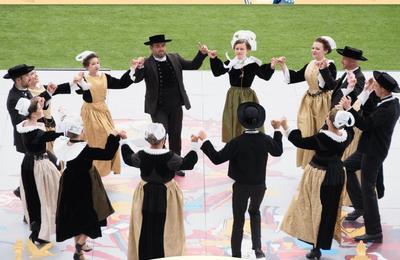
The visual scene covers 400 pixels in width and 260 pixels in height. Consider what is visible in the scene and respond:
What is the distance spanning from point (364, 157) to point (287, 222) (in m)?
0.96

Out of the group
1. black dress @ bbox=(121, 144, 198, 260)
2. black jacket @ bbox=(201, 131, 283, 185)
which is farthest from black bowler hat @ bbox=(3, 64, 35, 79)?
black jacket @ bbox=(201, 131, 283, 185)

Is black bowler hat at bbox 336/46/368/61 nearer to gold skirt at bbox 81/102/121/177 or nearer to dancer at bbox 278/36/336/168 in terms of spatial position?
dancer at bbox 278/36/336/168

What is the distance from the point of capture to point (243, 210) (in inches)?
308

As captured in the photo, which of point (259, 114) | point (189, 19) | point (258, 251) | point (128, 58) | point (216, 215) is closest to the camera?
point (259, 114)

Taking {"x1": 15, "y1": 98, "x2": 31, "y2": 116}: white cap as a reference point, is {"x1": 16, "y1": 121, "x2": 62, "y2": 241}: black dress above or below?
below

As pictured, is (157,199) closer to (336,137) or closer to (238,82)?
(336,137)

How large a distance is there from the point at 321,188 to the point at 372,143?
28.8 inches

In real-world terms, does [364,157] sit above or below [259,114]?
below

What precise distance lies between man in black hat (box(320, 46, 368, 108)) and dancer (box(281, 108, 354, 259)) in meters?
1.13

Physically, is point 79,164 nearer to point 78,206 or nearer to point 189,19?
point 78,206

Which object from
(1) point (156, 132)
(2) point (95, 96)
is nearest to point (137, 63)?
(2) point (95, 96)

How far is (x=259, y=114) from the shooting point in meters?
7.55

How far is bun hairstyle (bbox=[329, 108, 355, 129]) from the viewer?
754 cm

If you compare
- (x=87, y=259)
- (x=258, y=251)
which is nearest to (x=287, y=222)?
(x=258, y=251)
